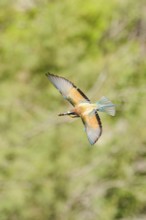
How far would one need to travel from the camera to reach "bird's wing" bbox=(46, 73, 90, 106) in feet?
3.89

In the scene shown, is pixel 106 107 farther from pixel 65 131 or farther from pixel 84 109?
pixel 65 131

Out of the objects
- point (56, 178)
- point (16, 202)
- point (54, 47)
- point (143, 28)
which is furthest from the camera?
point (143, 28)

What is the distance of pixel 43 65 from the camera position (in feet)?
32.7

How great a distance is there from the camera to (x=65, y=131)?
8.91 meters

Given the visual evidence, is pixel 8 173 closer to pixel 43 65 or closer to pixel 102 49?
pixel 43 65

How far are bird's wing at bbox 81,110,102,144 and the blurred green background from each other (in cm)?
575

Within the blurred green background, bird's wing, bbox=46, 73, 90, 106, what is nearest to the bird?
bird's wing, bbox=46, 73, 90, 106

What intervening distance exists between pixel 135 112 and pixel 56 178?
5.21 feet

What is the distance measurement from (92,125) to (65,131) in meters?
7.77

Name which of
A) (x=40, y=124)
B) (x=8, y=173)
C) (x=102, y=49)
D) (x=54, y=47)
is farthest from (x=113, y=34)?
(x=8, y=173)

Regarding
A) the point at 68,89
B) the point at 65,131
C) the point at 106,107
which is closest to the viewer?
the point at 106,107

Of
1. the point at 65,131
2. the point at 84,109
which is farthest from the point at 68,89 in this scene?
the point at 65,131

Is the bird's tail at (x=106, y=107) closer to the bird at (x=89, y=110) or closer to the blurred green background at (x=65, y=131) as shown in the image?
the bird at (x=89, y=110)

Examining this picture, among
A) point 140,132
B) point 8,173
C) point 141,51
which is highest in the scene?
point 141,51
